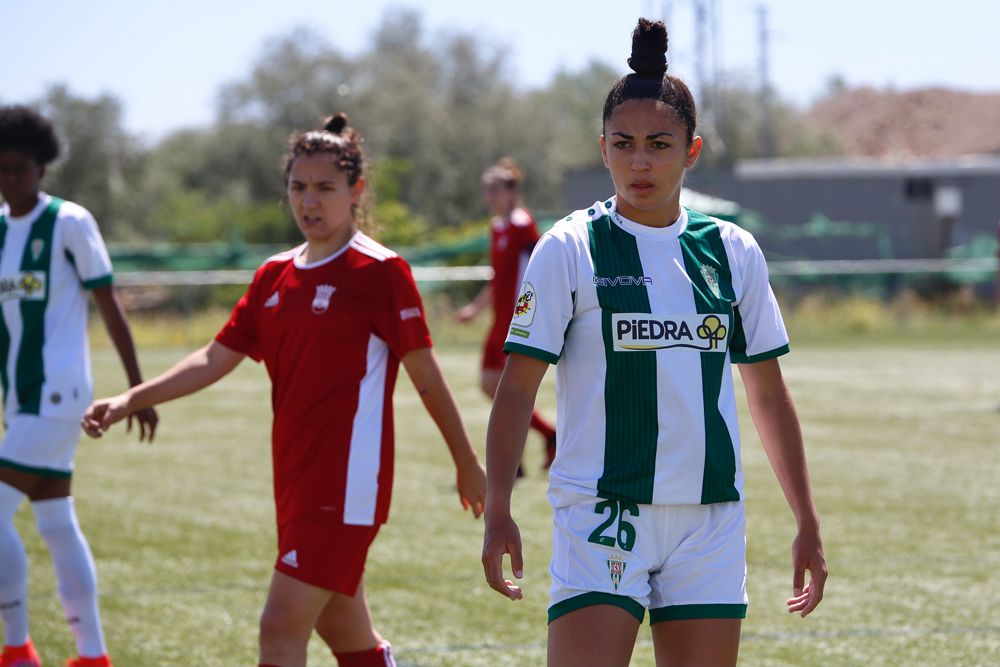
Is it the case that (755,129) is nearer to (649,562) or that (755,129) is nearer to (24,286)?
(24,286)

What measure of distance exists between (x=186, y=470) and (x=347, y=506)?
22.7ft

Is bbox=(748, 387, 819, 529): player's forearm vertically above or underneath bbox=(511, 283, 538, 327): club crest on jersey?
underneath

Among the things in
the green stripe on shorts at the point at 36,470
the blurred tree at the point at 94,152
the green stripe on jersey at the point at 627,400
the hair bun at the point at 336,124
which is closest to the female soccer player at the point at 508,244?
the green stripe on shorts at the point at 36,470

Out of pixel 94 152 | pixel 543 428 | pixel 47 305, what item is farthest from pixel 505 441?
pixel 94 152

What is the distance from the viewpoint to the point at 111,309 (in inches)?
208

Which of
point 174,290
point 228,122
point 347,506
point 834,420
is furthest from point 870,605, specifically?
point 228,122

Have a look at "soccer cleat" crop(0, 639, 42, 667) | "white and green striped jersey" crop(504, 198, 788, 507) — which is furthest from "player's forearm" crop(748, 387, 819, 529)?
"soccer cleat" crop(0, 639, 42, 667)

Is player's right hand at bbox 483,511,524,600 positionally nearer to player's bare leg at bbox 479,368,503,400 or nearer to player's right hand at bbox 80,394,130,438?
player's right hand at bbox 80,394,130,438

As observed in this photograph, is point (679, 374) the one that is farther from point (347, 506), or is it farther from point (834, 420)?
point (834, 420)

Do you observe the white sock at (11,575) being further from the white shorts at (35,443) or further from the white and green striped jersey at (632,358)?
the white and green striped jersey at (632,358)

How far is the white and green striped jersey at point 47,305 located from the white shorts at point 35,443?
1.5 inches

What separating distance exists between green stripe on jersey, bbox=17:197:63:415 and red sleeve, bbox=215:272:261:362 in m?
1.07

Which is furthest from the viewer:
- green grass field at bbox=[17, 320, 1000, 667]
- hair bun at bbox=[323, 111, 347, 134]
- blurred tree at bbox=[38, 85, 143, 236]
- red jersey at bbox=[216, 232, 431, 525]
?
blurred tree at bbox=[38, 85, 143, 236]

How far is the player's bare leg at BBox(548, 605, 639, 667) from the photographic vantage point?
299cm
